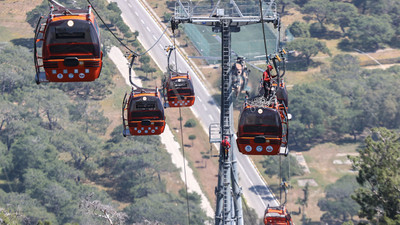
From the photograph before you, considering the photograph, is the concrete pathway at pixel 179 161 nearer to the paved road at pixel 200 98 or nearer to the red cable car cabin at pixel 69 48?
the paved road at pixel 200 98

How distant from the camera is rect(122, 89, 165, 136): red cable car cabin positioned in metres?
38.0

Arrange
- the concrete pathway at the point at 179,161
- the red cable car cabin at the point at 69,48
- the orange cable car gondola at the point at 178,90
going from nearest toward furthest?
the red cable car cabin at the point at 69,48, the orange cable car gondola at the point at 178,90, the concrete pathway at the point at 179,161

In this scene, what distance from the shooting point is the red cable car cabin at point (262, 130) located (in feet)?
106

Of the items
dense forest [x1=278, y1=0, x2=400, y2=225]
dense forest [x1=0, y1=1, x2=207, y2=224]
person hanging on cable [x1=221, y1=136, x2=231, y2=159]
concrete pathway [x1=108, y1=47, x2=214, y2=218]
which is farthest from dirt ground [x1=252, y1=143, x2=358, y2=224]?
person hanging on cable [x1=221, y1=136, x2=231, y2=159]

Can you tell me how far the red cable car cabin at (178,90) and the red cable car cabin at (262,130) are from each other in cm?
1270

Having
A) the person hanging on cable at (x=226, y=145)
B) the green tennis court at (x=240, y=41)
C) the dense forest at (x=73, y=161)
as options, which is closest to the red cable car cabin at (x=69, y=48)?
the person hanging on cable at (x=226, y=145)

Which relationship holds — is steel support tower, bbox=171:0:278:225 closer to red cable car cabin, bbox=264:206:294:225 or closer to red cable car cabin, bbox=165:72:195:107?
red cable car cabin, bbox=264:206:294:225

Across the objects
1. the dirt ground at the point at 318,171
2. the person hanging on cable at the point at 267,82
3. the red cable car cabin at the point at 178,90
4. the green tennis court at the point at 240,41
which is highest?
the person hanging on cable at the point at 267,82

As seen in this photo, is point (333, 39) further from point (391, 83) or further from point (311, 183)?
point (311, 183)

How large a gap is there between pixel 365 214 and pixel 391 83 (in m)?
70.3

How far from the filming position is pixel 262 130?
32.4 m

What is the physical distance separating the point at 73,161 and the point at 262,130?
7150 cm

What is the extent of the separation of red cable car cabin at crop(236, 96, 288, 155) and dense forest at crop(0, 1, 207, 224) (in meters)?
50.4

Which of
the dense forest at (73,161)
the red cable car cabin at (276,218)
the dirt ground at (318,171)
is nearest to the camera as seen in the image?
the red cable car cabin at (276,218)
